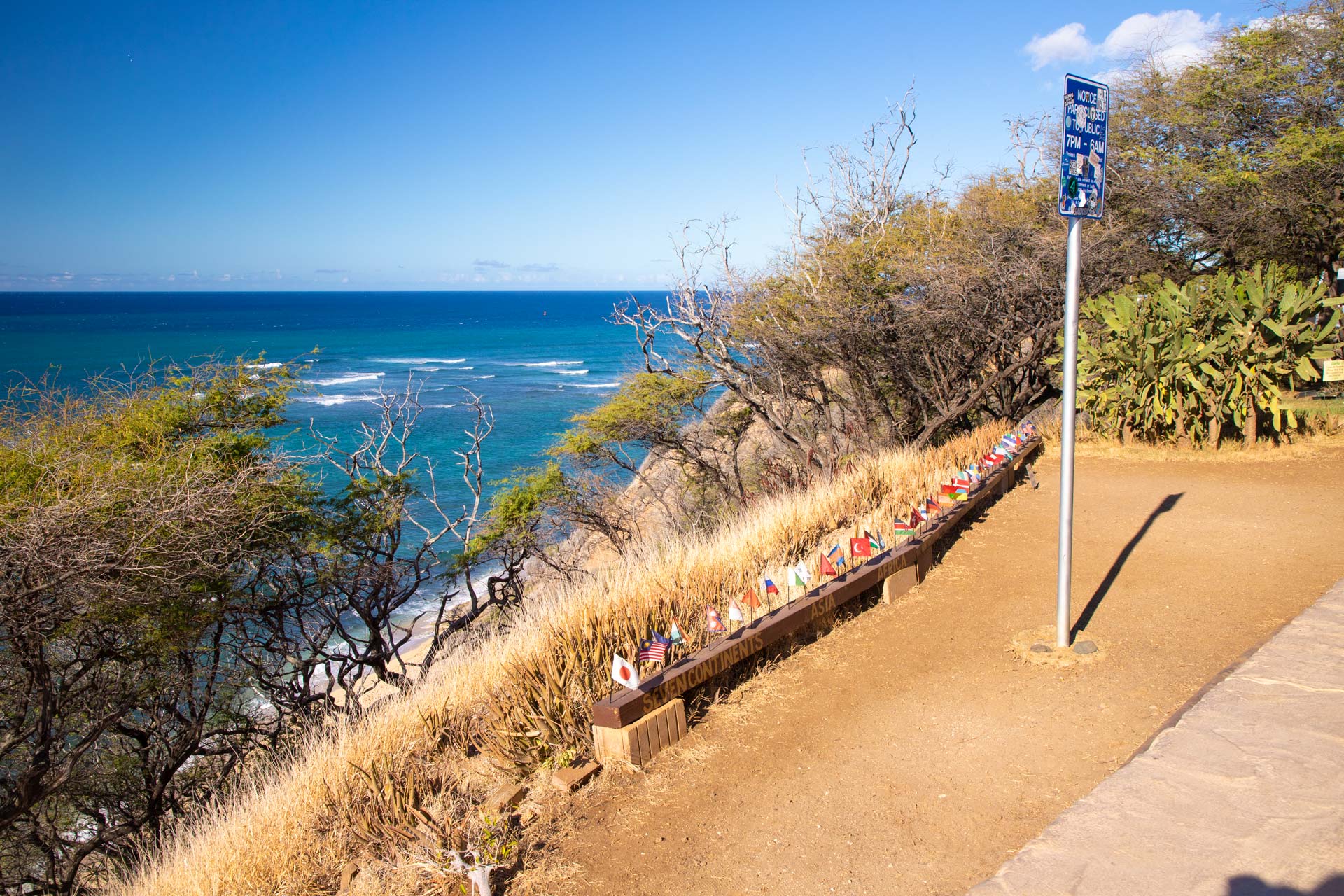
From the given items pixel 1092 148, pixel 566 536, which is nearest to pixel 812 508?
pixel 1092 148

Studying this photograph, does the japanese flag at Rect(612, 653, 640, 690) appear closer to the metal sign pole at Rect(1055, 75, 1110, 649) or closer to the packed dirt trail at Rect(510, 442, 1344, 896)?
the packed dirt trail at Rect(510, 442, 1344, 896)

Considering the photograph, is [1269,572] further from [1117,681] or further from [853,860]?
[853,860]

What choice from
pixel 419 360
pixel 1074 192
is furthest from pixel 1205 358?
pixel 419 360

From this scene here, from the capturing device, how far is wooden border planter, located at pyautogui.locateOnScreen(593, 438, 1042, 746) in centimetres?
406

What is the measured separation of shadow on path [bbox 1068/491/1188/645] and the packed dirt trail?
3 cm

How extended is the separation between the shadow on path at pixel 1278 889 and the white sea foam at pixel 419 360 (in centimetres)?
7182

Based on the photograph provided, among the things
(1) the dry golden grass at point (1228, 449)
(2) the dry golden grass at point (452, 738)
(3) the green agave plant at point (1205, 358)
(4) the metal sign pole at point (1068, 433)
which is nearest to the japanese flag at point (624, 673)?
(2) the dry golden grass at point (452, 738)

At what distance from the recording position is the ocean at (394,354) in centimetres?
3816

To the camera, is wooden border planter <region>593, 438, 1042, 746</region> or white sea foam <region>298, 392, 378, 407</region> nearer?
wooden border planter <region>593, 438, 1042, 746</region>

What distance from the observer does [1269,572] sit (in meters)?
5.95

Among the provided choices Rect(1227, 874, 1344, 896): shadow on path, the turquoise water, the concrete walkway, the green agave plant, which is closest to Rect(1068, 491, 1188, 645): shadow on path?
the concrete walkway

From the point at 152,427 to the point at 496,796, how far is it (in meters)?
7.31

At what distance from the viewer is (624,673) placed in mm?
4117

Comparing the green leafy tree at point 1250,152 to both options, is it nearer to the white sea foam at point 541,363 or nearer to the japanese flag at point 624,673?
the japanese flag at point 624,673
